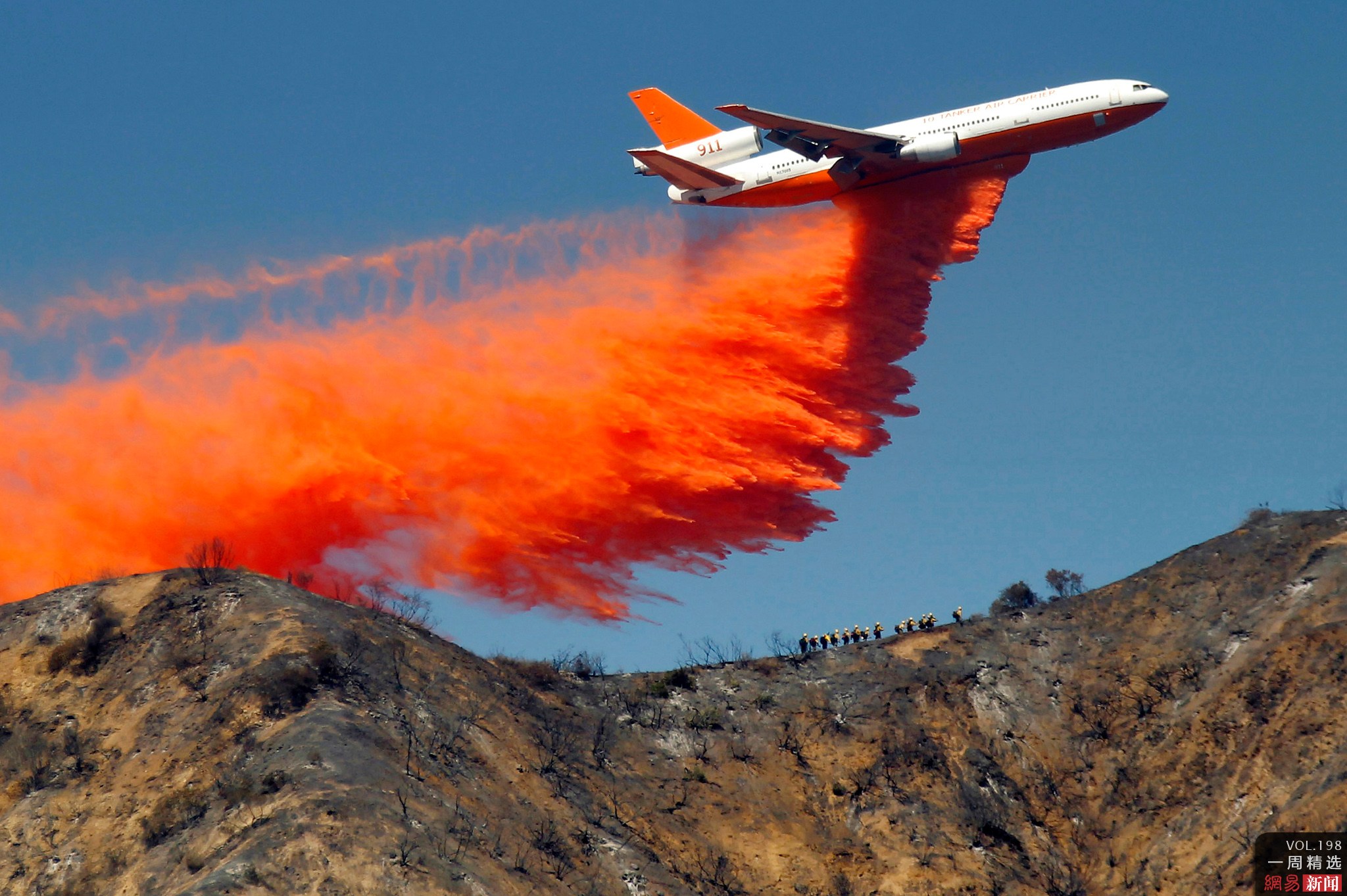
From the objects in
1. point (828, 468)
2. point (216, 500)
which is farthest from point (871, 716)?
point (216, 500)

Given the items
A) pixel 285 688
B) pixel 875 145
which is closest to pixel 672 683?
pixel 285 688

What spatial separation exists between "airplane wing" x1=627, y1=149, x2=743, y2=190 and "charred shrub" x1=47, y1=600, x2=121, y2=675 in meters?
27.3

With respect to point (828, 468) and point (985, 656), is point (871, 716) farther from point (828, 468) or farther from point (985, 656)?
point (828, 468)

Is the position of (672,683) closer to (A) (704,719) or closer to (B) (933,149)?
(A) (704,719)

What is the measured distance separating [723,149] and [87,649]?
31524mm

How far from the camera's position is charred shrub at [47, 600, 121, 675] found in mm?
48938

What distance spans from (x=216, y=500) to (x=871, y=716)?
28086mm

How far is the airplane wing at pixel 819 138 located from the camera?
5534 cm

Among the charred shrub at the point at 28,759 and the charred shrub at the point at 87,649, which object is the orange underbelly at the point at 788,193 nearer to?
the charred shrub at the point at 87,649

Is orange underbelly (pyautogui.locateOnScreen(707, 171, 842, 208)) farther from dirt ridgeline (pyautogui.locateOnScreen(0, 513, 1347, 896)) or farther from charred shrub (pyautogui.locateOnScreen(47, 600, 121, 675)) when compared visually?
charred shrub (pyautogui.locateOnScreen(47, 600, 121, 675))

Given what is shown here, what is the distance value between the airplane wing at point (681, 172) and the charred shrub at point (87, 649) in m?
27.3

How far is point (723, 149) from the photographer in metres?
60.1

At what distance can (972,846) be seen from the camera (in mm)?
50750

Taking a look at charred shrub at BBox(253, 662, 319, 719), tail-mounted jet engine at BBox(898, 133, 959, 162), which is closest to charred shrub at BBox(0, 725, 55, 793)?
charred shrub at BBox(253, 662, 319, 719)
